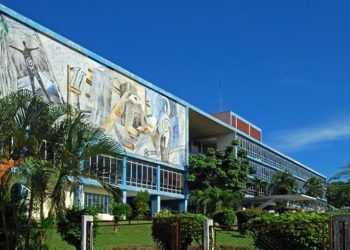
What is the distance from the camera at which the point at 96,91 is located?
44.5 metres

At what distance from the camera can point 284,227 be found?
47.2ft

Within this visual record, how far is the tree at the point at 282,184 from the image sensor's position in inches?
3216

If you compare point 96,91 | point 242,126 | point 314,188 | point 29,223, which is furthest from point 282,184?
point 29,223

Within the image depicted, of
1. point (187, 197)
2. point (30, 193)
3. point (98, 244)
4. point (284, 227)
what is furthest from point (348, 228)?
point (187, 197)

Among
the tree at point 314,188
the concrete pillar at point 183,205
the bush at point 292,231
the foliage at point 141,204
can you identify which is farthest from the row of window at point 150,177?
the tree at point 314,188

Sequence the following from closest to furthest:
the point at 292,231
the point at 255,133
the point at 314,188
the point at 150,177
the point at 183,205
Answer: the point at 292,231 < the point at 150,177 < the point at 183,205 < the point at 255,133 < the point at 314,188

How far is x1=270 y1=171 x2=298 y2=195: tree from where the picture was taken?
81.7 metres

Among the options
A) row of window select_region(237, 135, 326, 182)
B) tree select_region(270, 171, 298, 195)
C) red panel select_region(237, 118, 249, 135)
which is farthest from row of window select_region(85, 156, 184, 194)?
red panel select_region(237, 118, 249, 135)

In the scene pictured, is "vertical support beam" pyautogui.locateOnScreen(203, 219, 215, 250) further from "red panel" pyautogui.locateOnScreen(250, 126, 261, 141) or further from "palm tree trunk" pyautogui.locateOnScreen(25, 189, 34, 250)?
"red panel" pyautogui.locateOnScreen(250, 126, 261, 141)

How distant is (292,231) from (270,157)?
7618cm

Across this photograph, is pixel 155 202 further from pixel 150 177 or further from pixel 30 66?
pixel 30 66

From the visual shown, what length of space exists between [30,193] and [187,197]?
46989mm

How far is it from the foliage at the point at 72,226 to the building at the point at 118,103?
9.38 meters

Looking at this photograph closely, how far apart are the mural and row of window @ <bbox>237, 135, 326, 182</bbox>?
19.5 meters
